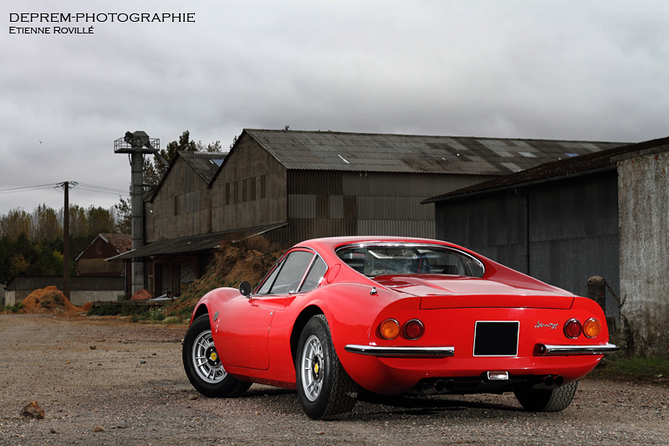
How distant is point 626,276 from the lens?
1070 cm

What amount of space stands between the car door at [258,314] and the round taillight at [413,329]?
5.01 feet

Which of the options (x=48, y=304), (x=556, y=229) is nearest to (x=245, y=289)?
(x=556, y=229)

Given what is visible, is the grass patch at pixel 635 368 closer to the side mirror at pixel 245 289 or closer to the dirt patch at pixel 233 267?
the side mirror at pixel 245 289

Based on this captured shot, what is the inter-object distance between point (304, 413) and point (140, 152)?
57331 millimetres

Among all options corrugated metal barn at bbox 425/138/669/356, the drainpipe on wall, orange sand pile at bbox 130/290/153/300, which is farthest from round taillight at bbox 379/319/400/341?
orange sand pile at bbox 130/290/153/300

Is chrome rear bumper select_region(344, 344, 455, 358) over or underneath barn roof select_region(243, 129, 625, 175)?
underneath

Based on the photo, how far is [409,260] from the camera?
6.71m

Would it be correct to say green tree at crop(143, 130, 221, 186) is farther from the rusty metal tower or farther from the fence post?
the fence post

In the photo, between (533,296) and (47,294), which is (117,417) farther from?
(47,294)

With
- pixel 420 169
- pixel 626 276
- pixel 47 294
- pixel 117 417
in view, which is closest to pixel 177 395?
pixel 117 417

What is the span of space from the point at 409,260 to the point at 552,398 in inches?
63.3

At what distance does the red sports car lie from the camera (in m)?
5.47

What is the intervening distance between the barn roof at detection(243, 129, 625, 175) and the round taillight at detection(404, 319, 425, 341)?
35.9 m

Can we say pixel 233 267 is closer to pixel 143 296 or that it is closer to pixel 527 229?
pixel 143 296
